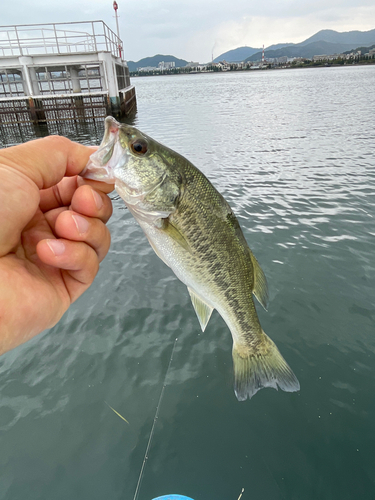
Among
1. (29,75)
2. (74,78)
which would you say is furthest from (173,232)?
(74,78)

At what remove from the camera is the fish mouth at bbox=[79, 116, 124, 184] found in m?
2.34

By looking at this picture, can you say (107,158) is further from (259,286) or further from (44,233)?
(259,286)

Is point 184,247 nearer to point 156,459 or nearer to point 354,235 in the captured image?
point 156,459

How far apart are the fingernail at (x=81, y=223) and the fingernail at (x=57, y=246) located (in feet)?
0.63

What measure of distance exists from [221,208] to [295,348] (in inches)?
141

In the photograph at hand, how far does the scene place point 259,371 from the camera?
3229mm

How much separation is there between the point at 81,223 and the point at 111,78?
115ft

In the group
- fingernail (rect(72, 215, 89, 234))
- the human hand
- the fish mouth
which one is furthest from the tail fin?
the fish mouth

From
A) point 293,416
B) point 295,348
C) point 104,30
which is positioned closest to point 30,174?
point 293,416

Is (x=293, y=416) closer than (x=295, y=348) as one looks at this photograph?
Yes

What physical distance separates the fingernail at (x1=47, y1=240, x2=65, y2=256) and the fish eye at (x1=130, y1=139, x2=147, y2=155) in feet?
3.26

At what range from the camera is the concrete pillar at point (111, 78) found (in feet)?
99.0

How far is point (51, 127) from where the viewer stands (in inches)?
1264

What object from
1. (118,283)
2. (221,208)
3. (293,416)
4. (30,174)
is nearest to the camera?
(30,174)
